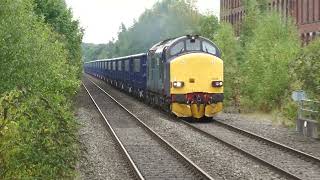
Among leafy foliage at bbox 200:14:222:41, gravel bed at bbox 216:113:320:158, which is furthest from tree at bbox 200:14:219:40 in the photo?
gravel bed at bbox 216:113:320:158

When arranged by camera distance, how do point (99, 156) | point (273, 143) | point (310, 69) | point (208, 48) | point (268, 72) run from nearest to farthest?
1. point (99, 156)
2. point (273, 143)
3. point (310, 69)
4. point (208, 48)
5. point (268, 72)

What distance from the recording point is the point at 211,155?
15570mm

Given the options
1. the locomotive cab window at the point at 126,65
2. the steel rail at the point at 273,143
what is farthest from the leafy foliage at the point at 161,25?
the steel rail at the point at 273,143

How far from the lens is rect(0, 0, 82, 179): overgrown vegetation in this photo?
8305 millimetres

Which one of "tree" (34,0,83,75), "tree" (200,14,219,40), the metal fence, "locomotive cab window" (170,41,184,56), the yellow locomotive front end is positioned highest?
"tree" (200,14,219,40)

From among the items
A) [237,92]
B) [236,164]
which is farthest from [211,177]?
[237,92]

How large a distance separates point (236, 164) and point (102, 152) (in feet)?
13.7

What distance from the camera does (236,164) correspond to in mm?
14141

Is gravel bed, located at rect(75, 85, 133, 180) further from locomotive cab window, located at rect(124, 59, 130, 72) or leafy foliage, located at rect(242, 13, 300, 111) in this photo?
locomotive cab window, located at rect(124, 59, 130, 72)

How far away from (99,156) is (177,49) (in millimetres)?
9985

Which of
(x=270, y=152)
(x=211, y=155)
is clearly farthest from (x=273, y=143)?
(x=211, y=155)

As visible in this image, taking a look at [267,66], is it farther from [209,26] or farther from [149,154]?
[209,26]

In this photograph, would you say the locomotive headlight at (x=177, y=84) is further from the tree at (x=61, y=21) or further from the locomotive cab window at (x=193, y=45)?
the tree at (x=61, y=21)

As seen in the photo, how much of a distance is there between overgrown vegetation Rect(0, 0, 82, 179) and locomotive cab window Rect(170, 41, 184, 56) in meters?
7.19
